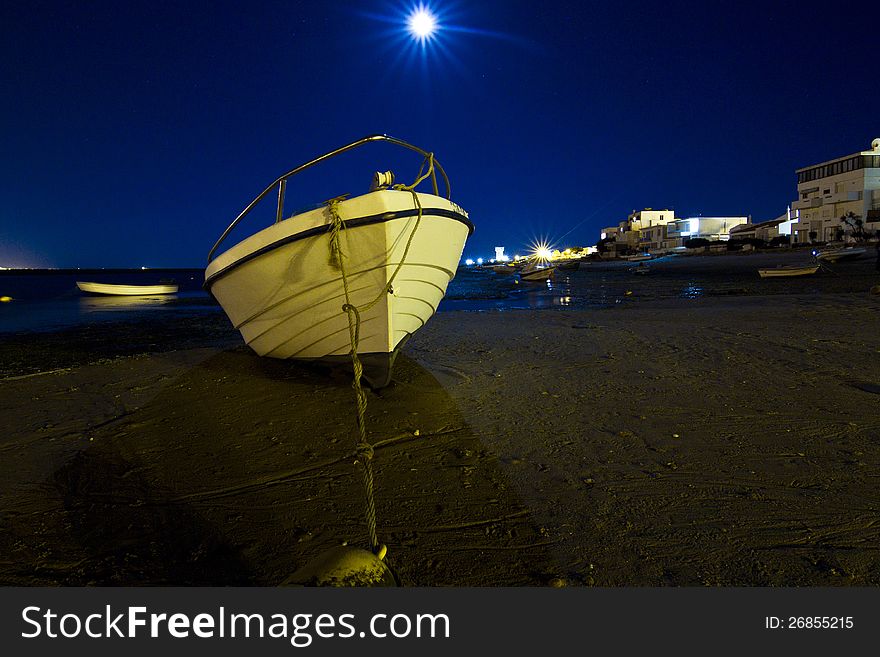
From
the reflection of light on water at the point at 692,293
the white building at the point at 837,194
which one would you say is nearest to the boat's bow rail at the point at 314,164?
the reflection of light on water at the point at 692,293

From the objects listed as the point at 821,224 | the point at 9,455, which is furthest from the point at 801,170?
the point at 9,455

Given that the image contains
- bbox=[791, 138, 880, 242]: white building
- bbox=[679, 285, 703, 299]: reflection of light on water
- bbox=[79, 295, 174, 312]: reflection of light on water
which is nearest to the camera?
bbox=[679, 285, 703, 299]: reflection of light on water

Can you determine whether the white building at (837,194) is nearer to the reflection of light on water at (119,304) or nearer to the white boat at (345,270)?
the white boat at (345,270)

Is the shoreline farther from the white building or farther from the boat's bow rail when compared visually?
the white building

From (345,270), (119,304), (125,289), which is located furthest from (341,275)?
(125,289)

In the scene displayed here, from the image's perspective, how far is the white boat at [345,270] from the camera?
4.43m

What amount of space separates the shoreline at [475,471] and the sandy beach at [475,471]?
0.02 m

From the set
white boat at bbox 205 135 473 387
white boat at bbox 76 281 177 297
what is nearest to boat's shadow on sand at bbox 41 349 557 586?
white boat at bbox 205 135 473 387

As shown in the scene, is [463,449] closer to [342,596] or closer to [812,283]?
[342,596]

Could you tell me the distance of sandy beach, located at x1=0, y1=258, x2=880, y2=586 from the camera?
239 centimetres

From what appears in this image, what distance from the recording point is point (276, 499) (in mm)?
3117

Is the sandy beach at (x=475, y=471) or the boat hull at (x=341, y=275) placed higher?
the boat hull at (x=341, y=275)

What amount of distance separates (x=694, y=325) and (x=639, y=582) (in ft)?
28.4

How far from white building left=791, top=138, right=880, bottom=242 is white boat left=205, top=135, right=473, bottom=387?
59818 millimetres
